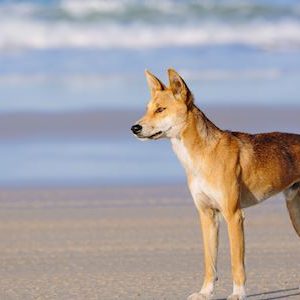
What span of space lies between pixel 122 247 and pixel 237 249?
219cm

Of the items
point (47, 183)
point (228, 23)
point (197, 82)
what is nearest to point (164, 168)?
point (47, 183)

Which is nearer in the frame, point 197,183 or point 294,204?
point 197,183

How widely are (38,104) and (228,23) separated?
1335cm

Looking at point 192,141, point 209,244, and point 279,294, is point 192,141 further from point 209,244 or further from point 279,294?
point 279,294

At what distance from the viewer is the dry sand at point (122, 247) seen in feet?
30.4

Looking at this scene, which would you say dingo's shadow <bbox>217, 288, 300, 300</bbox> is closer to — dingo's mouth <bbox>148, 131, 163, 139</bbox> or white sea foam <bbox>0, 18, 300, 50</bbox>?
dingo's mouth <bbox>148, 131, 163, 139</bbox>

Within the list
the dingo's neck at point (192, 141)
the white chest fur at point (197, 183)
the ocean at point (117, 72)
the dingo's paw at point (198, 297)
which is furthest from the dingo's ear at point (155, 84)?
the ocean at point (117, 72)

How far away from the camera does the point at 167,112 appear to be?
875 centimetres

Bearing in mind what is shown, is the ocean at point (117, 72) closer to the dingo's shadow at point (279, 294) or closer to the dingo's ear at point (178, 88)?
the dingo's shadow at point (279, 294)

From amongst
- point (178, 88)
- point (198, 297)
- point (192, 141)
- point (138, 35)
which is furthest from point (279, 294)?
point (138, 35)

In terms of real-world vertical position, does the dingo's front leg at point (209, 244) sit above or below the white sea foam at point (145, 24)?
below

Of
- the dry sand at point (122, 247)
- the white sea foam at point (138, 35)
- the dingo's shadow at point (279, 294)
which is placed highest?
the white sea foam at point (138, 35)

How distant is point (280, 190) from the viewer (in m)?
9.29

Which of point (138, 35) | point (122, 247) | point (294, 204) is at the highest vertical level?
point (138, 35)
